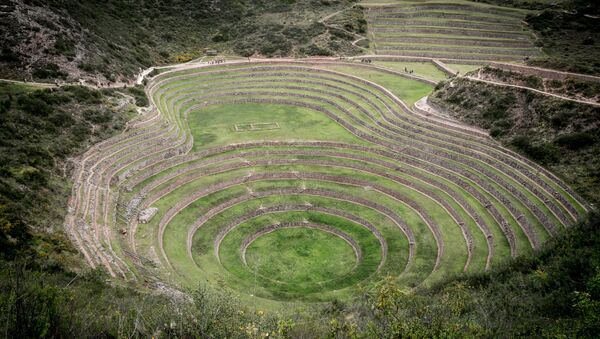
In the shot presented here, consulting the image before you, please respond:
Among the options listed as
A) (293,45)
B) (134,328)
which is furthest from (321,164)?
(293,45)

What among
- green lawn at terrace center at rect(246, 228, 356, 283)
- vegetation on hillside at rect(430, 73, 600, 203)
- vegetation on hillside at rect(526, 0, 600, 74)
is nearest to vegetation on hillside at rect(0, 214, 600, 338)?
green lawn at terrace center at rect(246, 228, 356, 283)

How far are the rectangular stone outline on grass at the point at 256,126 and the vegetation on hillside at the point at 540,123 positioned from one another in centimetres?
1891

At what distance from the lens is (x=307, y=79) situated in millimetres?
61500

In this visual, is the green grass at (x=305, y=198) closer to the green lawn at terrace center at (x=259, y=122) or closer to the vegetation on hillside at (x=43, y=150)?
the green lawn at terrace center at (x=259, y=122)

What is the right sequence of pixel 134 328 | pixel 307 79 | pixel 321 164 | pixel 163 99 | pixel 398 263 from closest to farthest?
pixel 134 328 → pixel 398 263 → pixel 321 164 → pixel 163 99 → pixel 307 79

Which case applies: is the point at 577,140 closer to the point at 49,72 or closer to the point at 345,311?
the point at 345,311

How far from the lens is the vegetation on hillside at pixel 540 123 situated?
3462 centimetres

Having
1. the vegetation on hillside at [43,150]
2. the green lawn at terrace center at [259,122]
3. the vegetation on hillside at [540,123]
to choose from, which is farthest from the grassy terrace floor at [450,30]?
the vegetation on hillside at [43,150]

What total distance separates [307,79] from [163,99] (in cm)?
2012

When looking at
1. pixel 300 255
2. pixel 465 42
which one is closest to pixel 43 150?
pixel 300 255

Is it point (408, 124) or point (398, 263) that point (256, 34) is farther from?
point (398, 263)

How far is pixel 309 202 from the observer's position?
128 ft

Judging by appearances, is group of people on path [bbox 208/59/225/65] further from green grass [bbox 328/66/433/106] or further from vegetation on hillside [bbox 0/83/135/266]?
vegetation on hillside [bbox 0/83/135/266]

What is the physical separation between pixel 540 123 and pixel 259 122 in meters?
29.5
